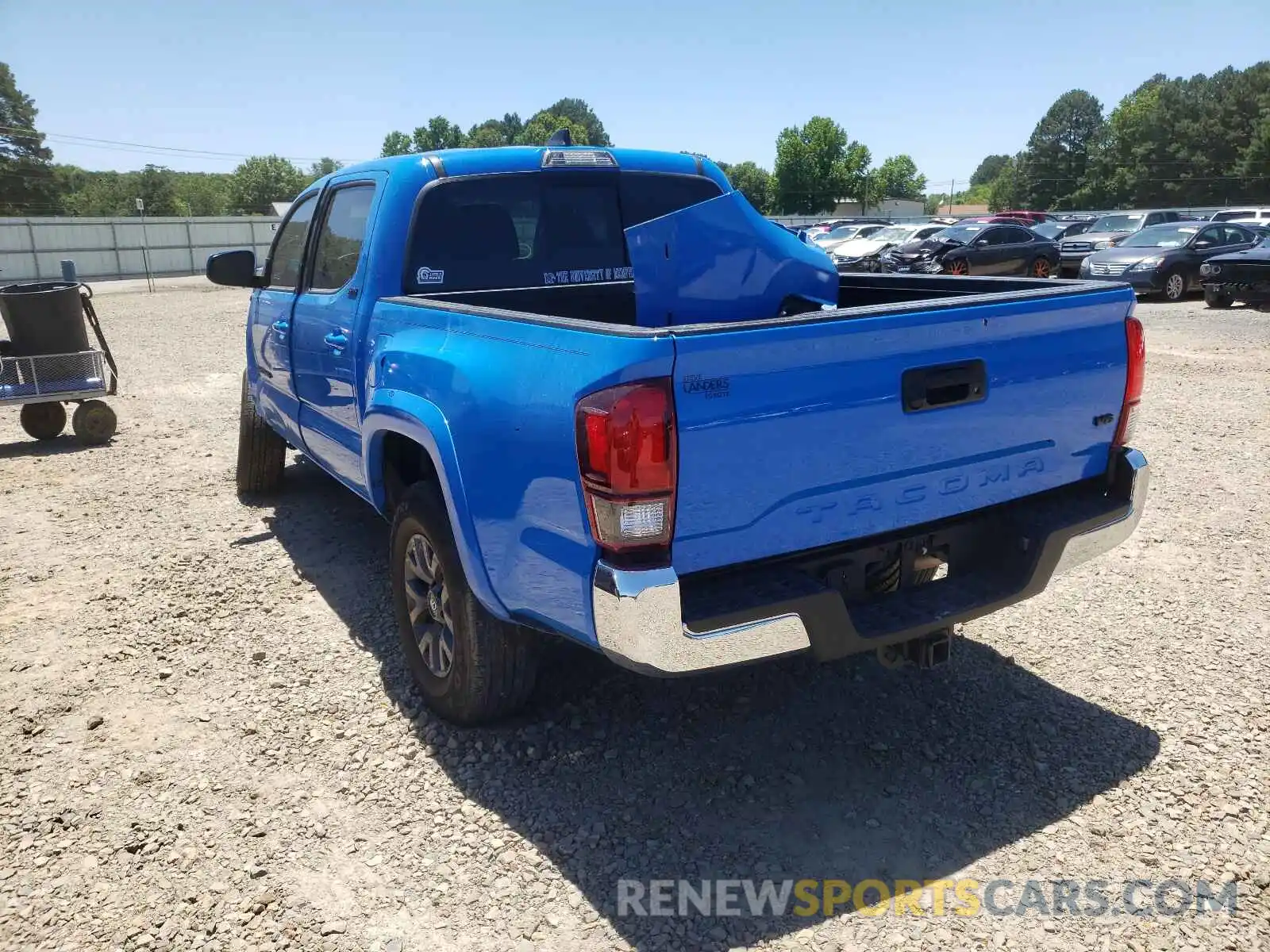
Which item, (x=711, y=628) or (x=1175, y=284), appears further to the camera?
(x=1175, y=284)

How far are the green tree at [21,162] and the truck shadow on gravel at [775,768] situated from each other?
272 ft

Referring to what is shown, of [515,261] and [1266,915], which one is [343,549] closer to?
[515,261]

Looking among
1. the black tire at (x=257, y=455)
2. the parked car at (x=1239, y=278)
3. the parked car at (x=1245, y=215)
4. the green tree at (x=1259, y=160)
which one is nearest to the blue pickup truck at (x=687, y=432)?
the black tire at (x=257, y=455)

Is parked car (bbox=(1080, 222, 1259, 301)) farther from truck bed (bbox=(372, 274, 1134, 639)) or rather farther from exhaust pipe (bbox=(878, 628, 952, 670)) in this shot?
exhaust pipe (bbox=(878, 628, 952, 670))

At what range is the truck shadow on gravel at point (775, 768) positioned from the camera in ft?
9.07

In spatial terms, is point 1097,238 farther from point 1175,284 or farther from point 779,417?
point 779,417

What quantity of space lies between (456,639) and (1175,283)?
18743mm

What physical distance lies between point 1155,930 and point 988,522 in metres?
1.25

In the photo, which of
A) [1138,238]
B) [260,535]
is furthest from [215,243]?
[260,535]

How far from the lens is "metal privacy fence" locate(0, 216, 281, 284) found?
35.2m

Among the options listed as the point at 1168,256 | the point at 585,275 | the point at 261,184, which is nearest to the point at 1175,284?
the point at 1168,256

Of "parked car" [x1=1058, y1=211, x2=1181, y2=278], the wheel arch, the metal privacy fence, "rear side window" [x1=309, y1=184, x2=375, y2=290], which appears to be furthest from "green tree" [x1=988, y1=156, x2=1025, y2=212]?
the wheel arch

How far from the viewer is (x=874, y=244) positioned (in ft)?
79.4

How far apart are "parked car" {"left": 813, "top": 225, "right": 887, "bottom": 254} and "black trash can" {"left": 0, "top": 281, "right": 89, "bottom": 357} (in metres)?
20.3
